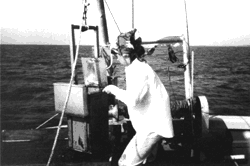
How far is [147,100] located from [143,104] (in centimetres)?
6

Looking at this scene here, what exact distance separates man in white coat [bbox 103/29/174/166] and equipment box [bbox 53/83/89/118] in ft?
2.28

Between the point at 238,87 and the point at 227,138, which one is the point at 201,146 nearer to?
the point at 227,138

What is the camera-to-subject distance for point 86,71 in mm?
3256

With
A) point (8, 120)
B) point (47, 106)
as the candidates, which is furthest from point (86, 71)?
point (47, 106)

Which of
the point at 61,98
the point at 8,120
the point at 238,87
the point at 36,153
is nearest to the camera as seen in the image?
the point at 61,98

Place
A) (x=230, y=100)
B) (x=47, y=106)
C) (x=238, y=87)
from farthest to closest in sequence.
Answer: (x=238, y=87)
(x=230, y=100)
(x=47, y=106)

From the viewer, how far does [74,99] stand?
312 centimetres

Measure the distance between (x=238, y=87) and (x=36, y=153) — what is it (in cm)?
2205

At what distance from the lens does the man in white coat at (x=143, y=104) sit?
2260 millimetres

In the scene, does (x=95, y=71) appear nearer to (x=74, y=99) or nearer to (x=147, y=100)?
(x=74, y=99)

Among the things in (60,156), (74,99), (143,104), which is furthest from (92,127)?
(143,104)

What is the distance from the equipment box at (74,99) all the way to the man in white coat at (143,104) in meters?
0.70

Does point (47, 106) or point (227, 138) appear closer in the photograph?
point (227, 138)

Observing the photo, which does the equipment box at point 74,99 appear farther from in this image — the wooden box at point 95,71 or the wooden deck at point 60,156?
the wooden deck at point 60,156
